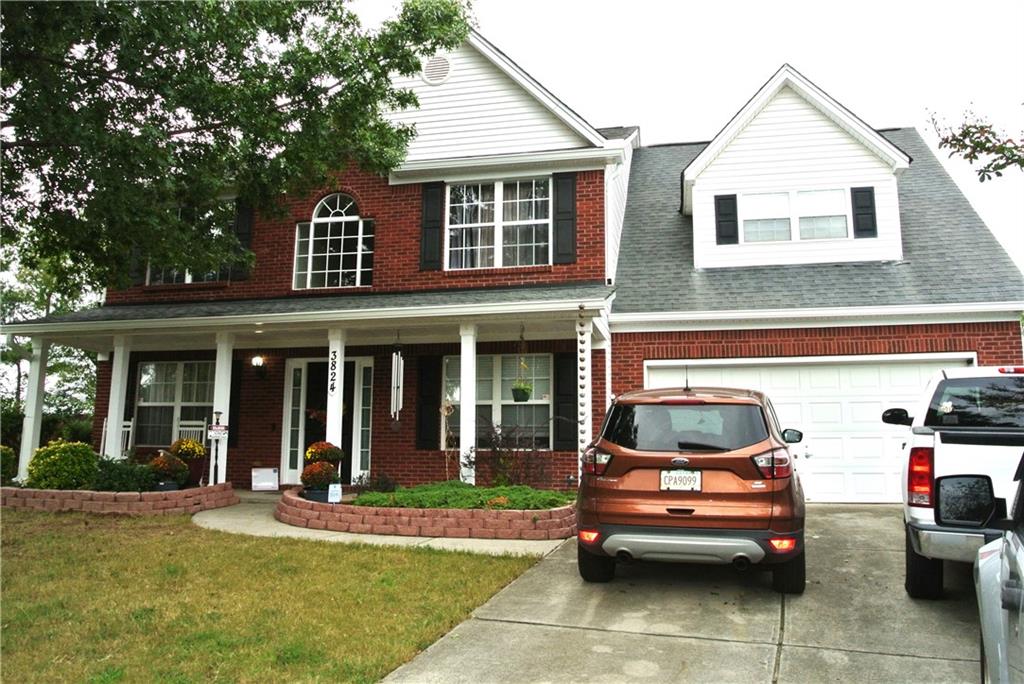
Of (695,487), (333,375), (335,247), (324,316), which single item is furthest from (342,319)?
(695,487)

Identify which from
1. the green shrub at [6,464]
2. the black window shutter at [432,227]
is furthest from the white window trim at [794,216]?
the green shrub at [6,464]

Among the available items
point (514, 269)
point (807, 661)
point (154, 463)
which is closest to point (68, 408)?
point (154, 463)

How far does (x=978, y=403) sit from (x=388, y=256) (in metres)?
9.60

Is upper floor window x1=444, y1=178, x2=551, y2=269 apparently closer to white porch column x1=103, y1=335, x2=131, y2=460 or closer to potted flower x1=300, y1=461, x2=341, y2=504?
potted flower x1=300, y1=461, x2=341, y2=504

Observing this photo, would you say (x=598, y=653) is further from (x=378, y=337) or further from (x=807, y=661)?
(x=378, y=337)

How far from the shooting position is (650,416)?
215 inches

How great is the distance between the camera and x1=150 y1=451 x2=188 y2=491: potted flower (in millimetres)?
10305

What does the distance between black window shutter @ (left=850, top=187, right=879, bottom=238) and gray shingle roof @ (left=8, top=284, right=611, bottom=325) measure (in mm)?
4660

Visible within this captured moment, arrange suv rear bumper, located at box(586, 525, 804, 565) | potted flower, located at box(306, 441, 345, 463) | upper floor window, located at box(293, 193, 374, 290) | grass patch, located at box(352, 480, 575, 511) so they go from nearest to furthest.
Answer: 1. suv rear bumper, located at box(586, 525, 804, 565)
2. grass patch, located at box(352, 480, 575, 511)
3. potted flower, located at box(306, 441, 345, 463)
4. upper floor window, located at box(293, 193, 374, 290)

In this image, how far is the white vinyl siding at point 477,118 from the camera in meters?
12.2

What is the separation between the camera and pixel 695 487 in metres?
5.07

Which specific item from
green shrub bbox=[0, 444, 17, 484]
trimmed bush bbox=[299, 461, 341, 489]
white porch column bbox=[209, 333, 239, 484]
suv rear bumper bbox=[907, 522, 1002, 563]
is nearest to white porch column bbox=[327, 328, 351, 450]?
trimmed bush bbox=[299, 461, 341, 489]

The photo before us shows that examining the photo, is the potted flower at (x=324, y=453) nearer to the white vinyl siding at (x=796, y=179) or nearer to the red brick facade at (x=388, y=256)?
the red brick facade at (x=388, y=256)

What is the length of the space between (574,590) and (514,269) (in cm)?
698
